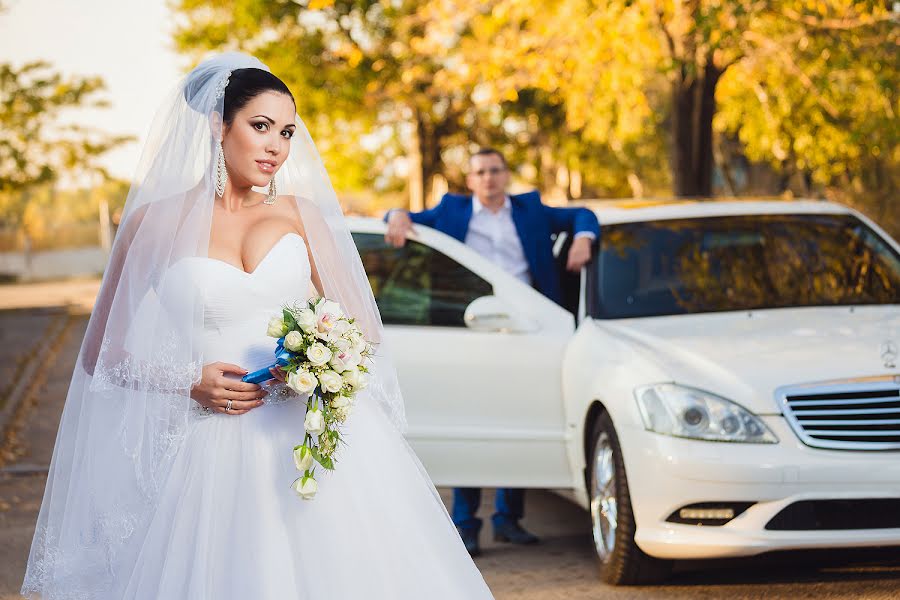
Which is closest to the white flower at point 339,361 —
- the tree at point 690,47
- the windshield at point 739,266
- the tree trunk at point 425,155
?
the windshield at point 739,266

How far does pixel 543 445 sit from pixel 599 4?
8739mm

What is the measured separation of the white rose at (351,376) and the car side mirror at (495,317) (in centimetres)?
287

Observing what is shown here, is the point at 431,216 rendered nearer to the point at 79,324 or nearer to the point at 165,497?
the point at 165,497

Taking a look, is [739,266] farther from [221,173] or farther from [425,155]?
[425,155]

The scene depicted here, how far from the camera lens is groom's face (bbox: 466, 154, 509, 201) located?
24.7 ft

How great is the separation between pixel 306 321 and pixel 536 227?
3840 mm

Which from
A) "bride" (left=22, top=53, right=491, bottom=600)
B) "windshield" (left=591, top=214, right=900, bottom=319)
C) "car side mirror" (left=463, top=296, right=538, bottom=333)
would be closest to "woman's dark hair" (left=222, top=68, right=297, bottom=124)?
"bride" (left=22, top=53, right=491, bottom=600)

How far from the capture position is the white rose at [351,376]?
3.78 metres

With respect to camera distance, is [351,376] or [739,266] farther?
[739,266]

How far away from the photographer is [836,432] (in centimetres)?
568

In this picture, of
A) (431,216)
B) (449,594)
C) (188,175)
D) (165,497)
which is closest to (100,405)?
(165,497)

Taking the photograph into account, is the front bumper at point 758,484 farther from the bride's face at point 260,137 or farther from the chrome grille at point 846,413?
the bride's face at point 260,137

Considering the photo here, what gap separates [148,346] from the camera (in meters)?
3.93

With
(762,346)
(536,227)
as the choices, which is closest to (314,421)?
(762,346)
